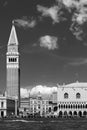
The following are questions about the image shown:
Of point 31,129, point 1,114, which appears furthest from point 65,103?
point 31,129

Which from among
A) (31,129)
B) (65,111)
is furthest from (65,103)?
(31,129)

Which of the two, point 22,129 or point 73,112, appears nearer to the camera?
point 22,129

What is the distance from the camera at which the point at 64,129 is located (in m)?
84.1

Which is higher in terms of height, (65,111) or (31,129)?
(65,111)

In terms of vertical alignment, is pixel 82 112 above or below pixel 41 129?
above

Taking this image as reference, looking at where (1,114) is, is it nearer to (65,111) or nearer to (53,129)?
(65,111)

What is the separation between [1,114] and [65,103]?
2854 centimetres

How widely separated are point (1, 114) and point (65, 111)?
2819cm

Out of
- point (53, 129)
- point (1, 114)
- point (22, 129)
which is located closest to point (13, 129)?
point (22, 129)

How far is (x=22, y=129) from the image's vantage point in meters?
84.0

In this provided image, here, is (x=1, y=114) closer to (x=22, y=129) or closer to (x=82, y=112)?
(x=82, y=112)

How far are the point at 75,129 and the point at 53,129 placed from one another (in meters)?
4.07

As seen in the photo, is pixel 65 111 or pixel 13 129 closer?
pixel 13 129

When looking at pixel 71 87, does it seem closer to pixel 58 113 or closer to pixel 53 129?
pixel 58 113
